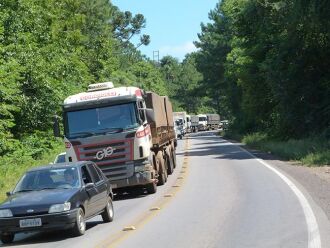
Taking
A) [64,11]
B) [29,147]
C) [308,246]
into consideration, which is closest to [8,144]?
[29,147]

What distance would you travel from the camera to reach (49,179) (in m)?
13.5

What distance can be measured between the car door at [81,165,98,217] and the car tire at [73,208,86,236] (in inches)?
11.1

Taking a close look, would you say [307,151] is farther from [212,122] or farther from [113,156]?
[212,122]

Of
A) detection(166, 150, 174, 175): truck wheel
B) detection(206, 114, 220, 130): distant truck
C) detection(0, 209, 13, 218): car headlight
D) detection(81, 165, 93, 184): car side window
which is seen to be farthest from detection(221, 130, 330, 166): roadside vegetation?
detection(206, 114, 220, 130): distant truck

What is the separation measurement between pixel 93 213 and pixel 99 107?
6209mm

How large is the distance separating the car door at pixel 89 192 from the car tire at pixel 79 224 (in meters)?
0.28

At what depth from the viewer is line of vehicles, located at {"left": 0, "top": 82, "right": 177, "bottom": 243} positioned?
1204 centimetres

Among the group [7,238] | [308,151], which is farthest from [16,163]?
[7,238]

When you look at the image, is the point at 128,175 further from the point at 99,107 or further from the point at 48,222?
the point at 48,222

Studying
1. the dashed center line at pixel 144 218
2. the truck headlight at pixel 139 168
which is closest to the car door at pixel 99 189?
the dashed center line at pixel 144 218

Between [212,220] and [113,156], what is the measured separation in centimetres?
632

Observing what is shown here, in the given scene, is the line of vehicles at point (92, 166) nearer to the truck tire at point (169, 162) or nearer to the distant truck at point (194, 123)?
the truck tire at point (169, 162)

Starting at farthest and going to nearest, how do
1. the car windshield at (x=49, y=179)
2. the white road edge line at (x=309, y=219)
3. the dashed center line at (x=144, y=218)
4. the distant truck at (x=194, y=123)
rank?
the distant truck at (x=194, y=123), the car windshield at (x=49, y=179), the dashed center line at (x=144, y=218), the white road edge line at (x=309, y=219)

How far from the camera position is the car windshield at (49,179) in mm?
13281
